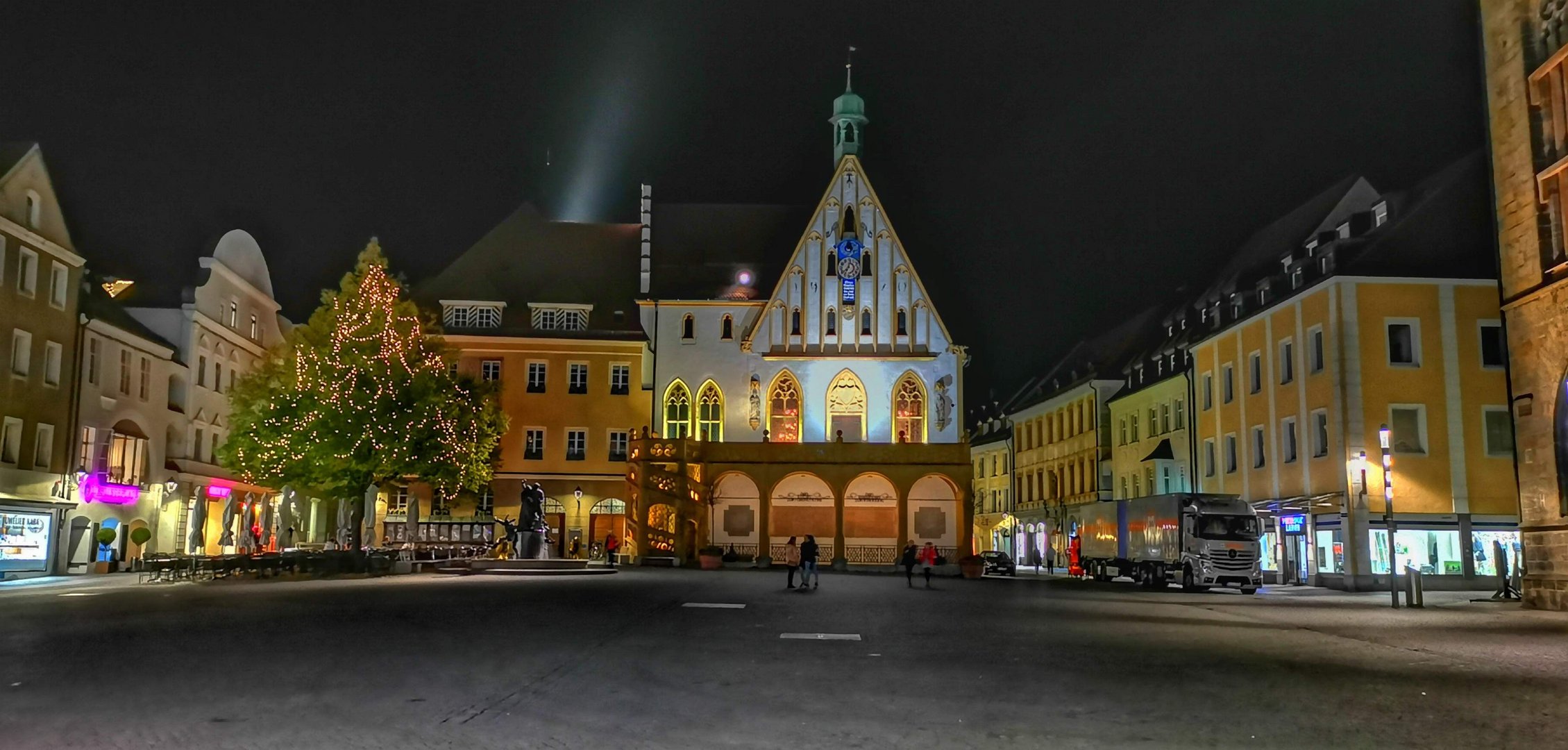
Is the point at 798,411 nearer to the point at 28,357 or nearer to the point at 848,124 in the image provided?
the point at 848,124

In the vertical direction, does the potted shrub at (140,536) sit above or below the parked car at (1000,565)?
above

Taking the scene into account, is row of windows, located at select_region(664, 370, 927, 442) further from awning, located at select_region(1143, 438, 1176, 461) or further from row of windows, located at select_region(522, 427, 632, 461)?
awning, located at select_region(1143, 438, 1176, 461)

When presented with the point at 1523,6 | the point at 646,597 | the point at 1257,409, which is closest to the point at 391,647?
the point at 646,597

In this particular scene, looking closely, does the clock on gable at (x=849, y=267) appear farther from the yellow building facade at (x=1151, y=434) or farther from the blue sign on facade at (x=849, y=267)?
the yellow building facade at (x=1151, y=434)

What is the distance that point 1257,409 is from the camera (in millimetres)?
47062

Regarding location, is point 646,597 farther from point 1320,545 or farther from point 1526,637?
point 1320,545

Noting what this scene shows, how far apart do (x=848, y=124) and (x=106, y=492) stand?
3527 cm

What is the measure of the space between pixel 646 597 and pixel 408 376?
21.1 metres

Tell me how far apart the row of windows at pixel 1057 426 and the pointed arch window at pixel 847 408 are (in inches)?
604

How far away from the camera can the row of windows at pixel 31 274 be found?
37875 millimetres

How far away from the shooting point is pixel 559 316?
60.9 meters

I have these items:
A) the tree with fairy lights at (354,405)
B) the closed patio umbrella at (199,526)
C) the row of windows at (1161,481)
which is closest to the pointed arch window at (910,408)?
the row of windows at (1161,481)

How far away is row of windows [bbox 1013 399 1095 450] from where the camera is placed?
6794cm

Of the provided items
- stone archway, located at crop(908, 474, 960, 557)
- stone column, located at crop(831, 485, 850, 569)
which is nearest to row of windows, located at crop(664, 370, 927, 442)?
stone archway, located at crop(908, 474, 960, 557)
